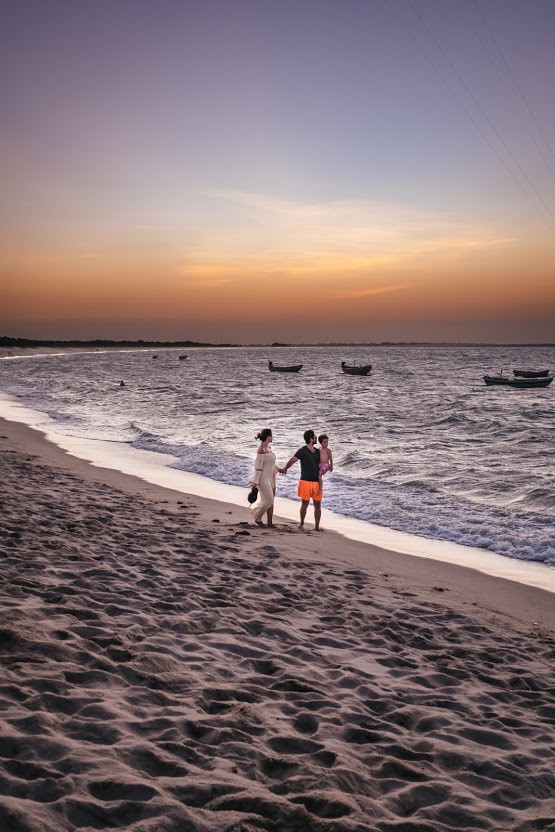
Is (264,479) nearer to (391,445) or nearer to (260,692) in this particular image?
(260,692)

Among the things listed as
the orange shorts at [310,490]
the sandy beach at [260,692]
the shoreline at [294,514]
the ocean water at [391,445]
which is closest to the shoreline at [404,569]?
the sandy beach at [260,692]

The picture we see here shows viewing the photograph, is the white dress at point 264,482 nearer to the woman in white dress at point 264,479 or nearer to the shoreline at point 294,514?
the woman in white dress at point 264,479

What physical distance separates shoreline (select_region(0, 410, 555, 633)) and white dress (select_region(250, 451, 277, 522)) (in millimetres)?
383

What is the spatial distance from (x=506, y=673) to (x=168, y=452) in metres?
18.4

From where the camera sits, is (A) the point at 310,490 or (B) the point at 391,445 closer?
(A) the point at 310,490

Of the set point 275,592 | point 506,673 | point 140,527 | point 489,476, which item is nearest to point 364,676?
point 506,673

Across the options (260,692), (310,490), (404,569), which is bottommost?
(404,569)

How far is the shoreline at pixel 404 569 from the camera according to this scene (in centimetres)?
827

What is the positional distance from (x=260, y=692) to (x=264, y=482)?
6.80m

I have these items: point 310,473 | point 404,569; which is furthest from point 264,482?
point 404,569

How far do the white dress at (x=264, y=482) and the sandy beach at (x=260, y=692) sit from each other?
7.47 feet

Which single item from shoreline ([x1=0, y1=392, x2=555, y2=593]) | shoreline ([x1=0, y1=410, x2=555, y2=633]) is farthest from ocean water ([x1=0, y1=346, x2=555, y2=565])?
shoreline ([x1=0, y1=410, x2=555, y2=633])

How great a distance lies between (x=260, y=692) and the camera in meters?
5.23

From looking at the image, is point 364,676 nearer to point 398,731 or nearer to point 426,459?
point 398,731
